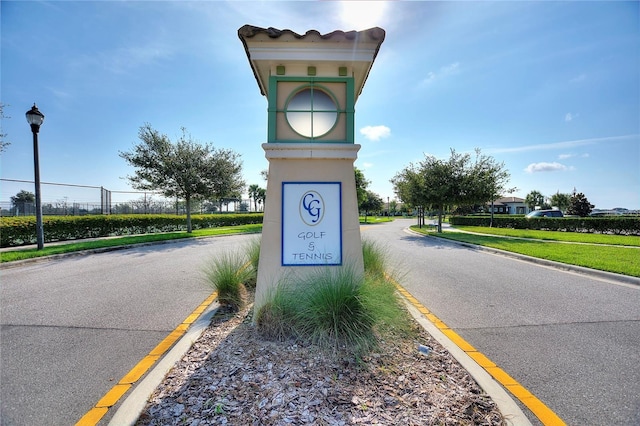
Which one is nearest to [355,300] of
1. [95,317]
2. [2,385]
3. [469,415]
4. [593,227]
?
[469,415]

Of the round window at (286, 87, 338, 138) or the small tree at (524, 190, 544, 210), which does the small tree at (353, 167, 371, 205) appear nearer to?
the round window at (286, 87, 338, 138)

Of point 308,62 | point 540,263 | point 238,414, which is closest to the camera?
point 238,414

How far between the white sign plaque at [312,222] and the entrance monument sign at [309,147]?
0.04 feet

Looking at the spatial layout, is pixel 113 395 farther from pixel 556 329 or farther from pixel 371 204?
pixel 371 204

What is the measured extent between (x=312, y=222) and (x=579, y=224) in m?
25.3

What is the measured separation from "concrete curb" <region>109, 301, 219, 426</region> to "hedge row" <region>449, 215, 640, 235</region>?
25.2 m

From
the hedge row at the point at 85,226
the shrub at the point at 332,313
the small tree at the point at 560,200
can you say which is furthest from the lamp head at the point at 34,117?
the small tree at the point at 560,200

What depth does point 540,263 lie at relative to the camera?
8.96 meters

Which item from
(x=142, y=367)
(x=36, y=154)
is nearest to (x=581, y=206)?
(x=142, y=367)

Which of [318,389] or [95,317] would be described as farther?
[95,317]

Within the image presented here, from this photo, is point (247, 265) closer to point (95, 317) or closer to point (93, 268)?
point (95, 317)

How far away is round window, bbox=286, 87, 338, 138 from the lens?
13.3 feet

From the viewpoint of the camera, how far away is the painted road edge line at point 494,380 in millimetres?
2289

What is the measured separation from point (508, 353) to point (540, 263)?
23.7ft
